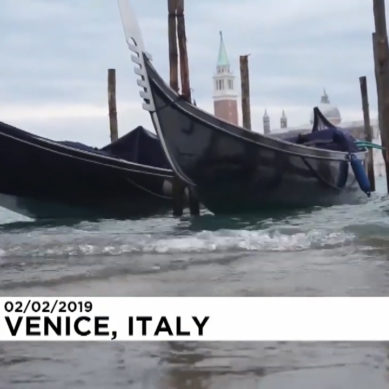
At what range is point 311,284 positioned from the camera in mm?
4559

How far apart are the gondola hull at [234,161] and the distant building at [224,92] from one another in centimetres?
8479

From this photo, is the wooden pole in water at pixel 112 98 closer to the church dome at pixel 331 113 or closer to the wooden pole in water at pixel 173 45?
the wooden pole in water at pixel 173 45

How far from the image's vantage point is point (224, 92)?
104m

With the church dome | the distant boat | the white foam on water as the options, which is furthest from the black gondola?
the church dome

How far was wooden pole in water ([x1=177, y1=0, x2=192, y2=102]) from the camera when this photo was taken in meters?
11.9

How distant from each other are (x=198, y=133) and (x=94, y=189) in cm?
266

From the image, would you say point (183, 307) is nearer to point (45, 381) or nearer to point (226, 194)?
point (45, 381)

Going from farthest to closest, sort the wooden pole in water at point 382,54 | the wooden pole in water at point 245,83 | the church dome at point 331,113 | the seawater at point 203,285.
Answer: the church dome at point 331,113 < the wooden pole in water at point 245,83 < the wooden pole in water at point 382,54 < the seawater at point 203,285

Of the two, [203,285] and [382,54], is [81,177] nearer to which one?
[382,54]

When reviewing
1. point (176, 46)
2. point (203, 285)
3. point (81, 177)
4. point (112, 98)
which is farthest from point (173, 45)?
point (203, 285)

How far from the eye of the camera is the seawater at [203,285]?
261 centimetres

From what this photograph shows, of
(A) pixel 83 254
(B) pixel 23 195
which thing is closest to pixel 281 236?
(A) pixel 83 254

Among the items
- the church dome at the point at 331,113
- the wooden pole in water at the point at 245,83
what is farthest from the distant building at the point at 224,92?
the wooden pole in water at the point at 245,83

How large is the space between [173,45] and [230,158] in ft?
7.01
